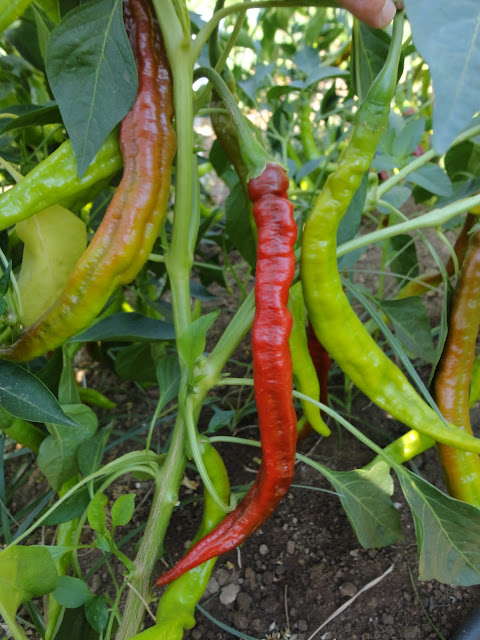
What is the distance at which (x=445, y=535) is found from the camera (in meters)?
0.68

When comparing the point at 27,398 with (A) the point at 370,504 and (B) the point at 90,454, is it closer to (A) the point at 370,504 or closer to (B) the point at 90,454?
(B) the point at 90,454

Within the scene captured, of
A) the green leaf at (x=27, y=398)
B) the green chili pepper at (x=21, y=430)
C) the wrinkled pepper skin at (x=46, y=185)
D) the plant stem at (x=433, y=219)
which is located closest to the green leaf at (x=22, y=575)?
the green leaf at (x=27, y=398)

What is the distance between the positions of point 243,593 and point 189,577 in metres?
0.17

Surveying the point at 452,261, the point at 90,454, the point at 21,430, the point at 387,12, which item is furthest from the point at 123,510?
the point at 452,261

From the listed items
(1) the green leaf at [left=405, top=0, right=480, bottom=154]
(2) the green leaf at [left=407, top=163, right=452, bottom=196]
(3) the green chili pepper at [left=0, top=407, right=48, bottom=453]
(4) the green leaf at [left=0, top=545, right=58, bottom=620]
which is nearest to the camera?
(1) the green leaf at [left=405, top=0, right=480, bottom=154]

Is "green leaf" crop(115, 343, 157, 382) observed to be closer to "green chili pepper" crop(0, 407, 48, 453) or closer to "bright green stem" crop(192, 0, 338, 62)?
"green chili pepper" crop(0, 407, 48, 453)

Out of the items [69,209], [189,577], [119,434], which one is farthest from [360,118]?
[119,434]

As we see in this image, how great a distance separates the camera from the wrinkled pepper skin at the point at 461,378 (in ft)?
2.55

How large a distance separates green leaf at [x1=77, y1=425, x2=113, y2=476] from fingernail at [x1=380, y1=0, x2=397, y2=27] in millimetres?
597

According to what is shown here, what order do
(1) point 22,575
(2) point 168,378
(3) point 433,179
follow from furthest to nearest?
(3) point 433,179, (2) point 168,378, (1) point 22,575

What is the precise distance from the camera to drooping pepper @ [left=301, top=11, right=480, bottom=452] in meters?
0.60

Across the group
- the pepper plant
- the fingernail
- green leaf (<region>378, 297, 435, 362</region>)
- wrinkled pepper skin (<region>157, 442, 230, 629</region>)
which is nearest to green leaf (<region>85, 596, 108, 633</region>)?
the pepper plant

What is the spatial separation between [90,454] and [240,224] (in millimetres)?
438

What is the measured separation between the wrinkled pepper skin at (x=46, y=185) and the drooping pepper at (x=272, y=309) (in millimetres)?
192
